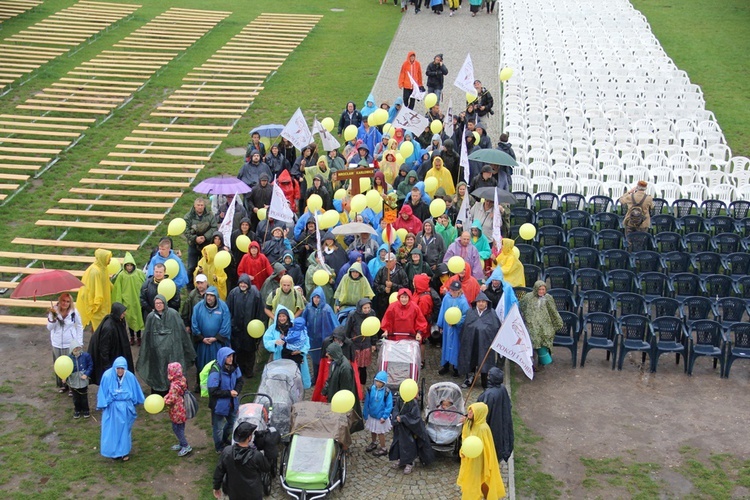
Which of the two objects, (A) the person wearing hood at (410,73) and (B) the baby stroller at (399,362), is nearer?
(B) the baby stroller at (399,362)

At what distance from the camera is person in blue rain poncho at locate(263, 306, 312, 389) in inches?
547

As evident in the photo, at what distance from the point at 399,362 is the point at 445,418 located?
3.87 ft

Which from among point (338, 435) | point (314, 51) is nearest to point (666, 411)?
point (338, 435)

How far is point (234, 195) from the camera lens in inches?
687

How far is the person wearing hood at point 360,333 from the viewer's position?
14070 mm

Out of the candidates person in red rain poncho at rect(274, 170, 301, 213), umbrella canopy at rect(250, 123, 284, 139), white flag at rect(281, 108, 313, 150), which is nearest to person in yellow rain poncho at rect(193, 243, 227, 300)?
person in red rain poncho at rect(274, 170, 301, 213)

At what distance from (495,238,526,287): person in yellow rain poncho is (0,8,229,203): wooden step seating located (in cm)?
1255

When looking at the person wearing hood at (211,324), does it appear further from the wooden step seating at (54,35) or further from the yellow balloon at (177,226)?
the wooden step seating at (54,35)

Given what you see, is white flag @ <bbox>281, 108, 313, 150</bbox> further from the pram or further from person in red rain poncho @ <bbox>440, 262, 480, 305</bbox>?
the pram

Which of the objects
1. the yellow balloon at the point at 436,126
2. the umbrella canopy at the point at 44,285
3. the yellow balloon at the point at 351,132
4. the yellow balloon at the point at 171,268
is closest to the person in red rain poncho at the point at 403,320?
the yellow balloon at the point at 171,268

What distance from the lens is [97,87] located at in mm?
30062

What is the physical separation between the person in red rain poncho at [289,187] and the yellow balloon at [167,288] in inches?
169

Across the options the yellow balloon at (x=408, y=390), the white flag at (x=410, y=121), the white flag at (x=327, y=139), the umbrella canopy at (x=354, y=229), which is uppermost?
the white flag at (x=410, y=121)

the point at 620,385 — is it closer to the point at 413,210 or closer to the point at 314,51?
the point at 413,210
